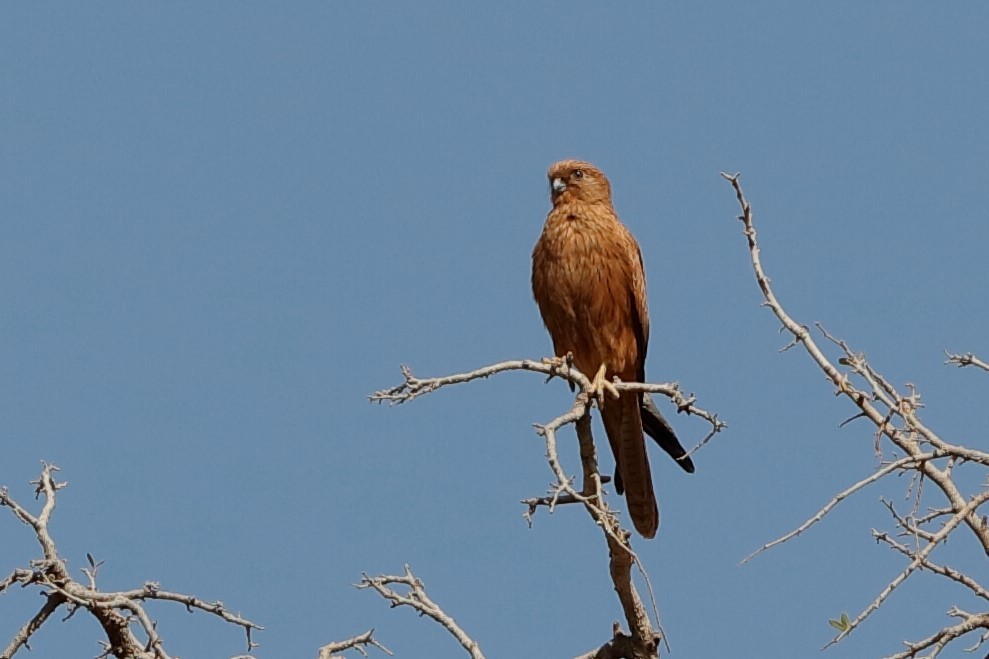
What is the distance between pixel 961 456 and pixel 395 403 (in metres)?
1.41

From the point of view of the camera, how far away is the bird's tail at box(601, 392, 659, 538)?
5.54m

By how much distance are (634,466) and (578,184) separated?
4.06 feet

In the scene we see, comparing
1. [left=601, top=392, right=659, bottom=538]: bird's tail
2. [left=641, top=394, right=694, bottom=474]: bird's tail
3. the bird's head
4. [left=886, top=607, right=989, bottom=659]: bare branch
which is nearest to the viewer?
[left=886, top=607, right=989, bottom=659]: bare branch

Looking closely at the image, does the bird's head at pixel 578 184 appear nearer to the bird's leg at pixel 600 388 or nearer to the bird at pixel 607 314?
the bird at pixel 607 314

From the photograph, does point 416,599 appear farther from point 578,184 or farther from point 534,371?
point 578,184

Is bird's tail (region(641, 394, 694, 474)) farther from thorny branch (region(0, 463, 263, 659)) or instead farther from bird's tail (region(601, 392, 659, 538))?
thorny branch (region(0, 463, 263, 659))

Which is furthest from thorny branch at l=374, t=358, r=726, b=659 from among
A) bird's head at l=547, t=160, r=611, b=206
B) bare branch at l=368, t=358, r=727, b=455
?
bird's head at l=547, t=160, r=611, b=206

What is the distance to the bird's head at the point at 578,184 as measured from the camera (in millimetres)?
5867

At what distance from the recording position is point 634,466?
18.3 ft

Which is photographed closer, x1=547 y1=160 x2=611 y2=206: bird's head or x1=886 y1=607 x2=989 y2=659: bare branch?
x1=886 y1=607 x2=989 y2=659: bare branch

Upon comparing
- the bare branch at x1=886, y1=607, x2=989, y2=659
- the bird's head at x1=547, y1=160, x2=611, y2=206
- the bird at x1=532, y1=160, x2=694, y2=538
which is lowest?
the bare branch at x1=886, y1=607, x2=989, y2=659

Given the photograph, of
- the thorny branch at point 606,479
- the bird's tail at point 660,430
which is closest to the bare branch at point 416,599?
the thorny branch at point 606,479

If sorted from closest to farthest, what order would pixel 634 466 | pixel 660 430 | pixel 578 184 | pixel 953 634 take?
pixel 953 634
pixel 660 430
pixel 634 466
pixel 578 184

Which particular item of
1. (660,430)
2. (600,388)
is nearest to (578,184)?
(660,430)
